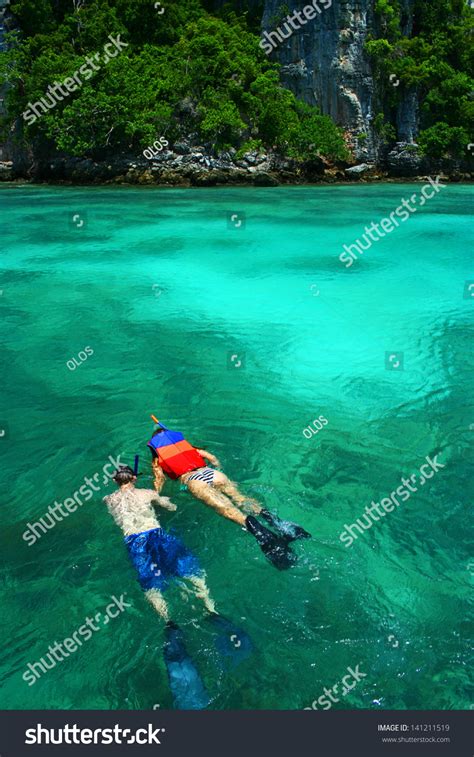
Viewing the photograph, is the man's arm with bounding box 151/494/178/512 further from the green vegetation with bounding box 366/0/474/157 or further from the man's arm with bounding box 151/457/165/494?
the green vegetation with bounding box 366/0/474/157

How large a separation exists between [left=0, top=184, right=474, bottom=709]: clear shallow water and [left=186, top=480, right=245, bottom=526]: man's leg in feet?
0.60

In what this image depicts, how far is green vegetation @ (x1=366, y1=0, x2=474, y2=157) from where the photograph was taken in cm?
3294

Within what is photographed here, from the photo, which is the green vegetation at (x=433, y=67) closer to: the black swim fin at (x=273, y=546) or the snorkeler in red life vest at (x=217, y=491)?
the snorkeler in red life vest at (x=217, y=491)

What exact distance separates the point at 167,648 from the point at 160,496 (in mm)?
1568

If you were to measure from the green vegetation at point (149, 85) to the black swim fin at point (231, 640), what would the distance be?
28915mm

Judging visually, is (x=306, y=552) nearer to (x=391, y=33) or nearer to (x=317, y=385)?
(x=317, y=385)

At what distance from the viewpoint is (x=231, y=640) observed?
161 inches

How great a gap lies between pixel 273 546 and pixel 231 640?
Result: 35.2 inches
